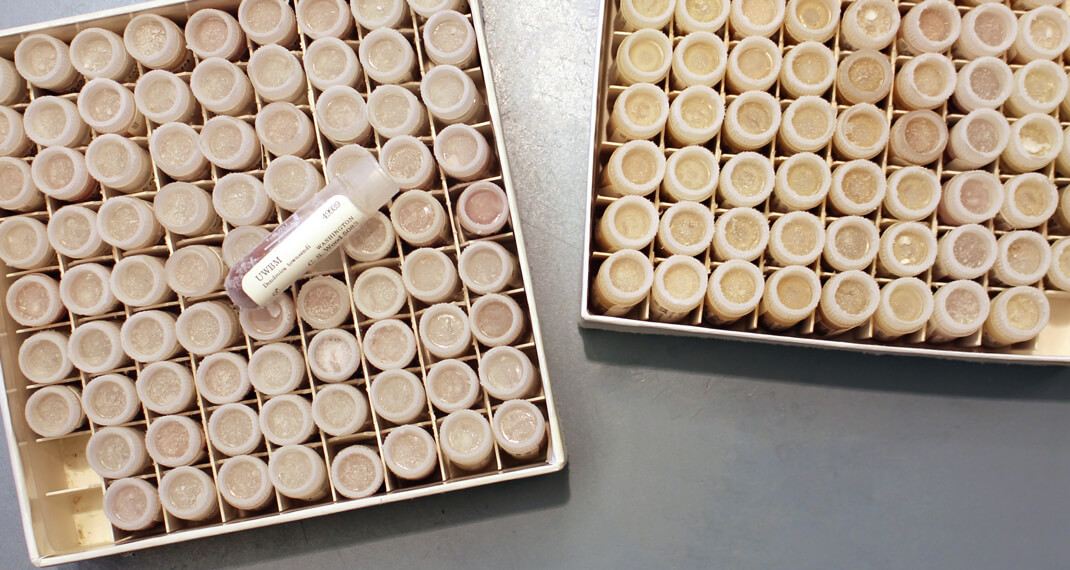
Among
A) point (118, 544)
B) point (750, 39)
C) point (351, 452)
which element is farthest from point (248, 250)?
point (750, 39)

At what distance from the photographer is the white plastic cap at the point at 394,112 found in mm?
984

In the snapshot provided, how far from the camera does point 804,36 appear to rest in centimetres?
102

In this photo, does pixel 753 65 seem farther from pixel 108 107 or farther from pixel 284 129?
pixel 108 107

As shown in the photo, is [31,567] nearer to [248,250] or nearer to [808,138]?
[248,250]

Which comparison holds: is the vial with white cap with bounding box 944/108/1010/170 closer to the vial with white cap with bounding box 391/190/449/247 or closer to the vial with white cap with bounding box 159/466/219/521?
the vial with white cap with bounding box 391/190/449/247

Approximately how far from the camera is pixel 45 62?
1.05 meters

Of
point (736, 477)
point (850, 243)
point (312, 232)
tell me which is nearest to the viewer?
point (312, 232)

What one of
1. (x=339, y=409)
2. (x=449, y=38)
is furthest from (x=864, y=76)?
(x=339, y=409)

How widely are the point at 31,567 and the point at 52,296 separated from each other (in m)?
0.56

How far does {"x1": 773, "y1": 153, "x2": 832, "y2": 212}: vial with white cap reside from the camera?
3.22ft

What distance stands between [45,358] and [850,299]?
1.37 m

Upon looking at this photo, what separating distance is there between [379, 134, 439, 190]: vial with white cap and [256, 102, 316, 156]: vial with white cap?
0.45ft

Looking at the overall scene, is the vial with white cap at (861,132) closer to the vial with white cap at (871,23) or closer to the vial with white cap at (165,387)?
the vial with white cap at (871,23)

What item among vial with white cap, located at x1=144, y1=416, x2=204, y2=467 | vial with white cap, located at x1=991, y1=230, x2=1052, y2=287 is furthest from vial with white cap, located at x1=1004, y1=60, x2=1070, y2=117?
vial with white cap, located at x1=144, y1=416, x2=204, y2=467
